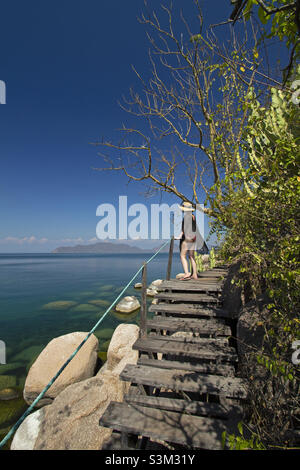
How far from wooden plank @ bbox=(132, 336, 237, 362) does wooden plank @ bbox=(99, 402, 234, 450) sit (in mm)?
1056

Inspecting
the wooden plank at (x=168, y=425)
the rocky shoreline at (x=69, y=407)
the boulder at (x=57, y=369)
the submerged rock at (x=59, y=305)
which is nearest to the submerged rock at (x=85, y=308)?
the submerged rock at (x=59, y=305)

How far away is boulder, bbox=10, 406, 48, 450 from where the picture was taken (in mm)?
4035

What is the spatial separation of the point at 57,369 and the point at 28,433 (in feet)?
6.65

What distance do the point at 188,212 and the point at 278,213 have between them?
12.9 feet

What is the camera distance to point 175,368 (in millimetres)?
3230

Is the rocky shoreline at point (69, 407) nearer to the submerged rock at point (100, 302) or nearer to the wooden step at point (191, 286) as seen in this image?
the wooden step at point (191, 286)

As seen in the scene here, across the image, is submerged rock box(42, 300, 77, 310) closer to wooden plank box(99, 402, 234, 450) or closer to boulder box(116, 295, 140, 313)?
boulder box(116, 295, 140, 313)

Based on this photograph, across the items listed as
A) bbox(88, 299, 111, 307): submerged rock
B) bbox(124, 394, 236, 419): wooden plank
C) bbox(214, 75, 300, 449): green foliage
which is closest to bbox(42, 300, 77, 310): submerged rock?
bbox(88, 299, 111, 307): submerged rock

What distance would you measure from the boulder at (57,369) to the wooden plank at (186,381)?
13.6 feet

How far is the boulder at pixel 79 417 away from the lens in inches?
133

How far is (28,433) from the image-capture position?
4152mm

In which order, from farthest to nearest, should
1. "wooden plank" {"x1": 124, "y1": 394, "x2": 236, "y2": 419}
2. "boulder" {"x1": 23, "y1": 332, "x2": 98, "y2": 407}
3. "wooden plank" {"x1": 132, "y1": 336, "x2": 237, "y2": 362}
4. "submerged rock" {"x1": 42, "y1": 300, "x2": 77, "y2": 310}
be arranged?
"submerged rock" {"x1": 42, "y1": 300, "x2": 77, "y2": 310}, "boulder" {"x1": 23, "y1": 332, "x2": 98, "y2": 407}, "wooden plank" {"x1": 132, "y1": 336, "x2": 237, "y2": 362}, "wooden plank" {"x1": 124, "y1": 394, "x2": 236, "y2": 419}
